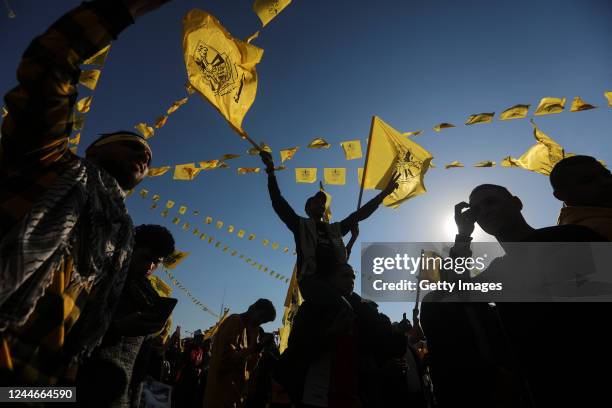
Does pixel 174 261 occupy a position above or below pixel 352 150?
below

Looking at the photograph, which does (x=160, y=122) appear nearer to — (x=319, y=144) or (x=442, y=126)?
(x=319, y=144)

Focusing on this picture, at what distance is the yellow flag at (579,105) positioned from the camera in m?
5.85

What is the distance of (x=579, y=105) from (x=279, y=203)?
6.35m

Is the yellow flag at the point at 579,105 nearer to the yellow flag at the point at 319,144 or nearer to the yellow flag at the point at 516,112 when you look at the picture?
the yellow flag at the point at 516,112

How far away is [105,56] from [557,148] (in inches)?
308

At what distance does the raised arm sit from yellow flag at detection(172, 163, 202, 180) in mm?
3420

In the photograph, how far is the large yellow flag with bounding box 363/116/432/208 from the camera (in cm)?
529

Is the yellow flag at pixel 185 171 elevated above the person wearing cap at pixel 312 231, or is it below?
above

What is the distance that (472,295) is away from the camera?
6.90 feet

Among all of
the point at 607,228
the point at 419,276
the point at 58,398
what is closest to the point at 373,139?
the point at 419,276

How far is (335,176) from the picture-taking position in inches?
276

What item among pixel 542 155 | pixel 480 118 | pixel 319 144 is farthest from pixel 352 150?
pixel 542 155

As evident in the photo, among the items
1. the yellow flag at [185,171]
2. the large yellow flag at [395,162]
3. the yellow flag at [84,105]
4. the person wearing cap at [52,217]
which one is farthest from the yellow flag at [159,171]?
the person wearing cap at [52,217]

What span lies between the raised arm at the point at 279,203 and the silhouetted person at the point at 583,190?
2387 mm
